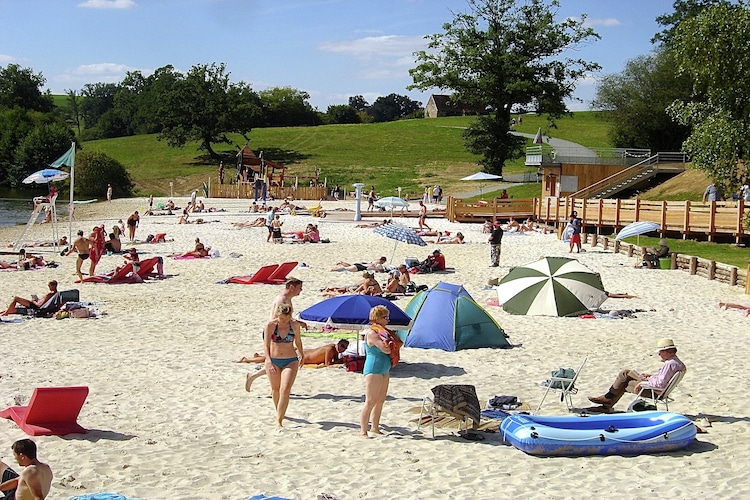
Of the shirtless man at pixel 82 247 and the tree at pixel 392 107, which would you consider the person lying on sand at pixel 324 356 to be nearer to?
the shirtless man at pixel 82 247

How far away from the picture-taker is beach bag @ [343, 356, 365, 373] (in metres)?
11.5

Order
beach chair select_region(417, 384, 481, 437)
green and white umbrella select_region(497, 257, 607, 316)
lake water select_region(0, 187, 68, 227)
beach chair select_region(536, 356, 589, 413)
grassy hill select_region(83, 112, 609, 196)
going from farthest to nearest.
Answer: grassy hill select_region(83, 112, 609, 196) < lake water select_region(0, 187, 68, 227) < green and white umbrella select_region(497, 257, 607, 316) < beach chair select_region(536, 356, 589, 413) < beach chair select_region(417, 384, 481, 437)

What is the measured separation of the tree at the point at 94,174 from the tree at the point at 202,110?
11.5 metres

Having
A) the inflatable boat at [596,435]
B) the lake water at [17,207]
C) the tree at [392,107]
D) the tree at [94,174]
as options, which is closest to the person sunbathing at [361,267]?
the inflatable boat at [596,435]

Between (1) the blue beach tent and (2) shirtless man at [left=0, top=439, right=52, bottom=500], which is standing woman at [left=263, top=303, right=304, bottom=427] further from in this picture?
(1) the blue beach tent

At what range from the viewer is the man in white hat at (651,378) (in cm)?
931

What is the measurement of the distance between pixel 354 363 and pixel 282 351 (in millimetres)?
2896

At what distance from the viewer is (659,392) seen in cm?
934

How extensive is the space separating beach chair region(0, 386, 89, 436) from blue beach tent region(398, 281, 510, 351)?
18.5 ft

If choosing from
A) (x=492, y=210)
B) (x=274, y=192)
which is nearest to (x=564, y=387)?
(x=492, y=210)

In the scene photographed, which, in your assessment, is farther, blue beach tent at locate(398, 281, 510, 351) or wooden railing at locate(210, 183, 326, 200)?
wooden railing at locate(210, 183, 326, 200)

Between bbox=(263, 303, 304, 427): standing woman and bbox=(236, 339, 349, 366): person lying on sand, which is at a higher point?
bbox=(263, 303, 304, 427): standing woman

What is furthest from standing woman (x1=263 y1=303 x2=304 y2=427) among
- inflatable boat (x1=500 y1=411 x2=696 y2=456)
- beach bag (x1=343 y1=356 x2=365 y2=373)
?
beach bag (x1=343 y1=356 x2=365 y2=373)

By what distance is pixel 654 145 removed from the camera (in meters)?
56.4
